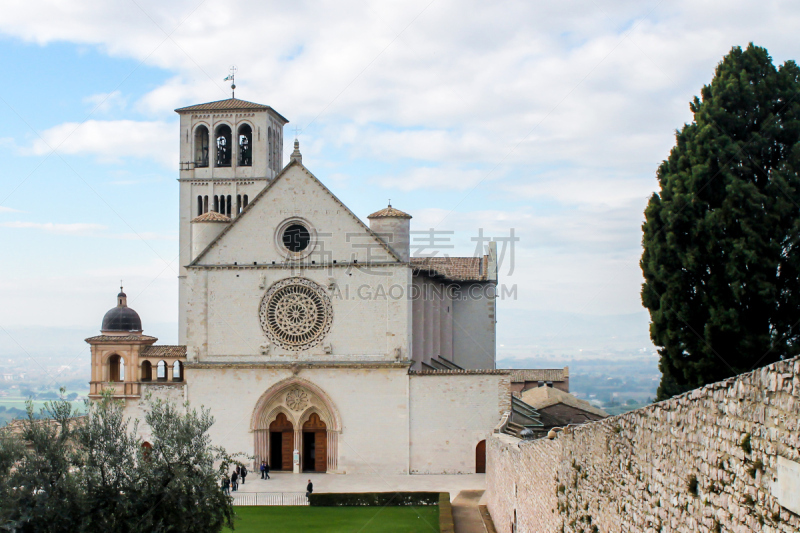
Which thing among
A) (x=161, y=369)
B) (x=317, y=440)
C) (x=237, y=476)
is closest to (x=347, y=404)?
(x=317, y=440)

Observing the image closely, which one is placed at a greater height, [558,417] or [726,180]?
[726,180]

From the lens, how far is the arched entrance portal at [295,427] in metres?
39.5

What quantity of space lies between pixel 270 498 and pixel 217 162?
27527 mm

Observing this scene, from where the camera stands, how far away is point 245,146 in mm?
56250

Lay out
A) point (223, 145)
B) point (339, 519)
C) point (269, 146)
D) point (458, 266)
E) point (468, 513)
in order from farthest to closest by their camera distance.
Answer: point (223, 145), point (269, 146), point (458, 266), point (339, 519), point (468, 513)

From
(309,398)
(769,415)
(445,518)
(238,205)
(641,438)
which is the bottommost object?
(445,518)

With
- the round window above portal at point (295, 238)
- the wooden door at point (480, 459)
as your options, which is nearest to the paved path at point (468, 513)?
the wooden door at point (480, 459)

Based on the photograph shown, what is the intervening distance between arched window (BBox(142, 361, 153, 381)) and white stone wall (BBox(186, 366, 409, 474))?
331 centimetres

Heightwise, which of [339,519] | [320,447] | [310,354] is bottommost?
[339,519]

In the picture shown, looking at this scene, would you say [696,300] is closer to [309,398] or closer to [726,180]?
[726,180]

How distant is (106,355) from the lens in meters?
41.9

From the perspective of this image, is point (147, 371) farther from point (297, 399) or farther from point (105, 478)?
point (105, 478)

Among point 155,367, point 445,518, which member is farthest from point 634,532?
point 155,367

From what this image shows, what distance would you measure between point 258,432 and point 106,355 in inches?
346
